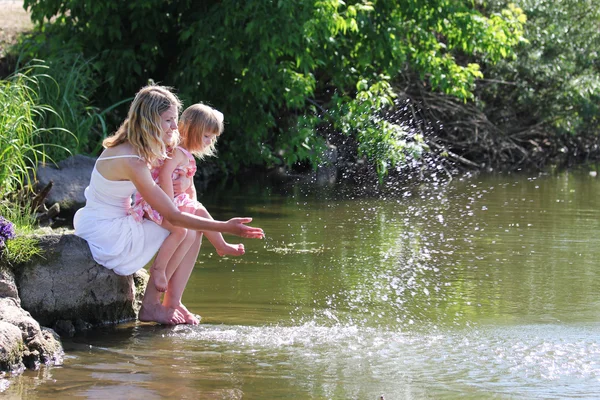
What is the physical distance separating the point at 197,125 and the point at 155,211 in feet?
1.89

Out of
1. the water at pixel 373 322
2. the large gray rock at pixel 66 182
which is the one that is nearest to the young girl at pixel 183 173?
the water at pixel 373 322

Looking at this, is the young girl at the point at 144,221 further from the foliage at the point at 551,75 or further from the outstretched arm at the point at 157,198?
the foliage at the point at 551,75

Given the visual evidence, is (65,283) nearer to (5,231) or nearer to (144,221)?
(5,231)

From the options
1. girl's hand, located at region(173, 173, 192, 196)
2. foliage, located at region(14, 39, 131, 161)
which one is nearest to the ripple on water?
girl's hand, located at region(173, 173, 192, 196)

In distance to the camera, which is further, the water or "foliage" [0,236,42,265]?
"foliage" [0,236,42,265]

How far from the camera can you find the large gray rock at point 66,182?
938 cm

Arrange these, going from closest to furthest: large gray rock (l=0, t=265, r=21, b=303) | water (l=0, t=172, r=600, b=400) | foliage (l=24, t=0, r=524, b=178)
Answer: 1. water (l=0, t=172, r=600, b=400)
2. large gray rock (l=0, t=265, r=21, b=303)
3. foliage (l=24, t=0, r=524, b=178)

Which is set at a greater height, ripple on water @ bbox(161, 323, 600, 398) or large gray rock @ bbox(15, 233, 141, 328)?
large gray rock @ bbox(15, 233, 141, 328)

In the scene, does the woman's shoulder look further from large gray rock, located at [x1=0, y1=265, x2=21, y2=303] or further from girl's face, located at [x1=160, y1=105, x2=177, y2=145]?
large gray rock, located at [x1=0, y1=265, x2=21, y2=303]

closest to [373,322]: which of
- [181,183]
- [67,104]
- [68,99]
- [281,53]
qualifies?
[181,183]

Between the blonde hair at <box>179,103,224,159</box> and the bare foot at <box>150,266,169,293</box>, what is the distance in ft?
2.50

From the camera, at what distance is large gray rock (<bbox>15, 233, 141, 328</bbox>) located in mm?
5266

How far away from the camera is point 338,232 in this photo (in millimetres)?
9016

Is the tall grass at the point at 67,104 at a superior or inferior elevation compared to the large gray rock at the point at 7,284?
superior
